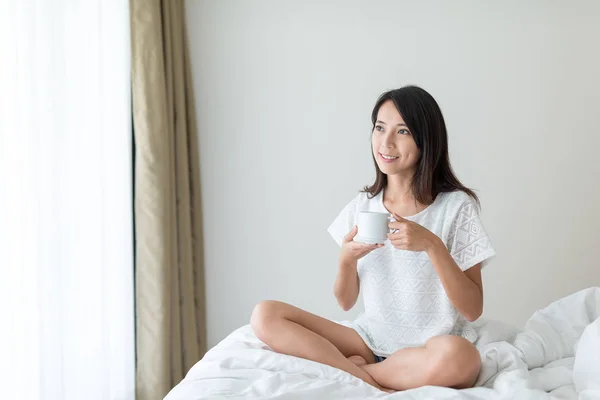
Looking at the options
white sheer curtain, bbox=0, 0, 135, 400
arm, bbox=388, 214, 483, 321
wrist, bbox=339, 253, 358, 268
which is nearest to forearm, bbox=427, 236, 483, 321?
arm, bbox=388, 214, 483, 321

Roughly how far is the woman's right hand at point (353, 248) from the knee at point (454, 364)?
325mm

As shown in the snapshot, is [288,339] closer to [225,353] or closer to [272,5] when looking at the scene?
[225,353]

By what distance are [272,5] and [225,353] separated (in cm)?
180

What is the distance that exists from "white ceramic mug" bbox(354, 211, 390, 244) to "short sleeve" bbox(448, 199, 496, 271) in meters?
0.31

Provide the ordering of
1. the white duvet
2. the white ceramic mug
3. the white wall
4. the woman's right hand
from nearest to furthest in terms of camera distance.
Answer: the white duvet → the white ceramic mug → the woman's right hand → the white wall

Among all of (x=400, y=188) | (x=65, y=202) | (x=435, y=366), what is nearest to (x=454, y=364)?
(x=435, y=366)

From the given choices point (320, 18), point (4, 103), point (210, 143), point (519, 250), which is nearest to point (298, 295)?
point (210, 143)

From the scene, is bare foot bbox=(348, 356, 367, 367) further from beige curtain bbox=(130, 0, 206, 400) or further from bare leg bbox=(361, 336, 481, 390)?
beige curtain bbox=(130, 0, 206, 400)

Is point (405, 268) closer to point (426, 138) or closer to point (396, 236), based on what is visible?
point (396, 236)

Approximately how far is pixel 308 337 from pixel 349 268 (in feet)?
0.98

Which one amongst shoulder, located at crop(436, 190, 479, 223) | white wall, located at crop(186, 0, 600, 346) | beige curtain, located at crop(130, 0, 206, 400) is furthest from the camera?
white wall, located at crop(186, 0, 600, 346)

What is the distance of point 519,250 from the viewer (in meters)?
2.82

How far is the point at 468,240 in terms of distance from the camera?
1.80 meters

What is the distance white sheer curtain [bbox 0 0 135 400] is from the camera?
176 centimetres
